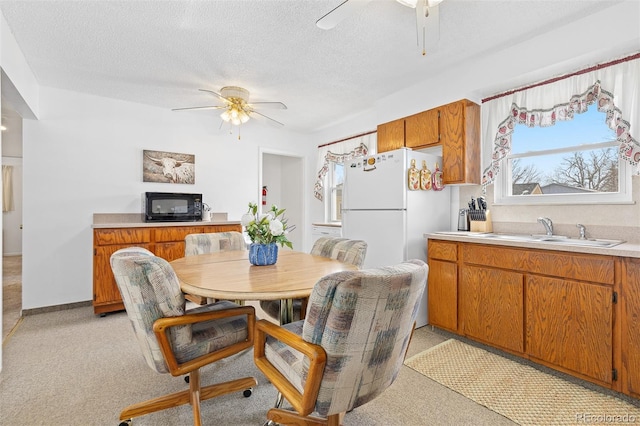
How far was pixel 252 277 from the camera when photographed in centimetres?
154

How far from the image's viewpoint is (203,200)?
13.9 ft

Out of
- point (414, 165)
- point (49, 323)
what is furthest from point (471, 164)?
point (49, 323)

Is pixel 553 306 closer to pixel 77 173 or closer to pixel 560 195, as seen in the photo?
pixel 560 195

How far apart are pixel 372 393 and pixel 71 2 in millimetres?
2914

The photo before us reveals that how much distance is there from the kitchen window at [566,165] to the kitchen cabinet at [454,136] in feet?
1.08

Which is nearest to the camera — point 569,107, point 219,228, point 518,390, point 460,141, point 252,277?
point 252,277

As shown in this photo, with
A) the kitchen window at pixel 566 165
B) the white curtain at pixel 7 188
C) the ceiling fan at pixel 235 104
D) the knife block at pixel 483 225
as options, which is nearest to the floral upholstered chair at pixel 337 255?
the knife block at pixel 483 225

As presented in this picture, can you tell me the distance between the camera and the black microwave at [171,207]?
11.4ft

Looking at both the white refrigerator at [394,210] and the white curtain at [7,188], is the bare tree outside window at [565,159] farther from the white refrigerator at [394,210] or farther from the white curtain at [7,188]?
the white curtain at [7,188]

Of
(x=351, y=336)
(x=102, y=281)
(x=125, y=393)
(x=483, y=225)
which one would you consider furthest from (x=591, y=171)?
(x=102, y=281)

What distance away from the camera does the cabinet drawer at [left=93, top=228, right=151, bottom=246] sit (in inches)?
121

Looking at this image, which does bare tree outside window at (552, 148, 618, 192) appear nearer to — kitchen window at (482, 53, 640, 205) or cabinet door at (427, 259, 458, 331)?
kitchen window at (482, 53, 640, 205)

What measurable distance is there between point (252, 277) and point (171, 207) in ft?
8.58

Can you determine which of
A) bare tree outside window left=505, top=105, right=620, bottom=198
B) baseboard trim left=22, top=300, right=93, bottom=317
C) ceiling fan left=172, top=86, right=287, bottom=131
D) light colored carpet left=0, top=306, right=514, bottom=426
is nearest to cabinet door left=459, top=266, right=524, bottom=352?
light colored carpet left=0, top=306, right=514, bottom=426
